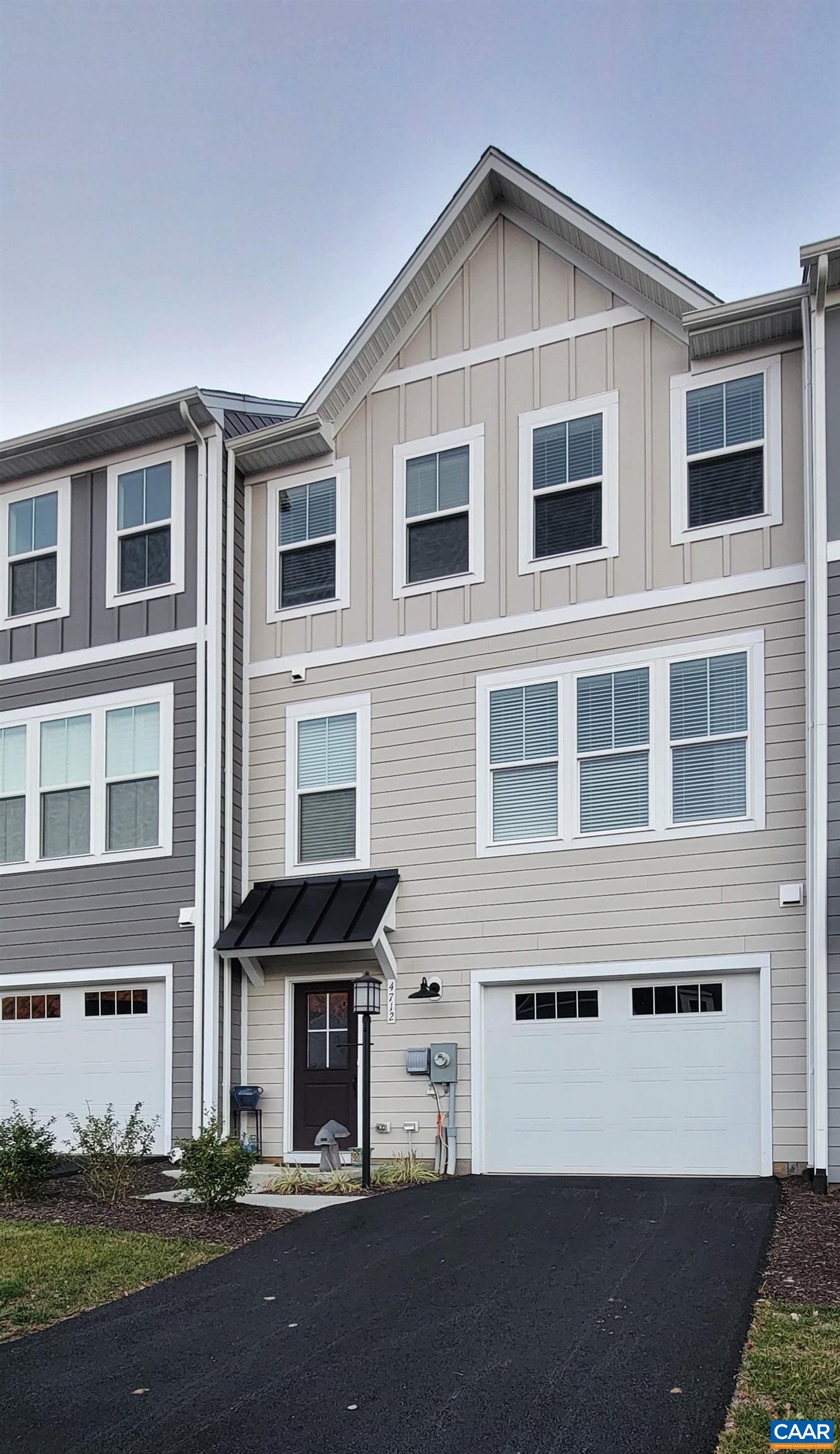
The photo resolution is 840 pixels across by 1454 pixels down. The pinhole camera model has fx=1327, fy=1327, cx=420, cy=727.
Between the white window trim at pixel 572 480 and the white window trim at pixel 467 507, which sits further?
the white window trim at pixel 467 507

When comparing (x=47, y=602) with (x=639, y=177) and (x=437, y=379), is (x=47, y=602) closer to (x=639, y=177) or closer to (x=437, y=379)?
(x=437, y=379)

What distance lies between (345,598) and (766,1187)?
275 inches

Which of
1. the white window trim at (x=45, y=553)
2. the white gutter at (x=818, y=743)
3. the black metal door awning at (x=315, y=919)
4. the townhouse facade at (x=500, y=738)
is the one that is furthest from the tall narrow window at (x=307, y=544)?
the white gutter at (x=818, y=743)

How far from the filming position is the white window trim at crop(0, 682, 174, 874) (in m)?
13.9

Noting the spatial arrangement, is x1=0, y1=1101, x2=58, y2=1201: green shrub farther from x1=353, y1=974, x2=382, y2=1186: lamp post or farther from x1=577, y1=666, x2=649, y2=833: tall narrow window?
x1=577, y1=666, x2=649, y2=833: tall narrow window

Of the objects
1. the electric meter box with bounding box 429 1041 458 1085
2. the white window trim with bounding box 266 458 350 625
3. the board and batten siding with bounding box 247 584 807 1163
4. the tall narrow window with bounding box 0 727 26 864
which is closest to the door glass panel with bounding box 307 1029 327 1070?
the board and batten siding with bounding box 247 584 807 1163

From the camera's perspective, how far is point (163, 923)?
44.8 ft

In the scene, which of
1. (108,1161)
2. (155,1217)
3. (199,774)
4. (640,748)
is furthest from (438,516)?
(155,1217)

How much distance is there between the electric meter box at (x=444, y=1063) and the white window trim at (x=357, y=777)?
77.4 inches

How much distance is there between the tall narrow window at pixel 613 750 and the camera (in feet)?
39.7

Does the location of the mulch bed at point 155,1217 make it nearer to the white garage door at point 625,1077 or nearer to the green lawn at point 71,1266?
the green lawn at point 71,1266

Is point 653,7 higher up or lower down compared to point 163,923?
higher up

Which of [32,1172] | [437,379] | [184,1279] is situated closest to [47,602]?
[437,379]

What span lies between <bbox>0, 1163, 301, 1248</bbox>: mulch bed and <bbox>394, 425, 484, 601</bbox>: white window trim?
613cm
